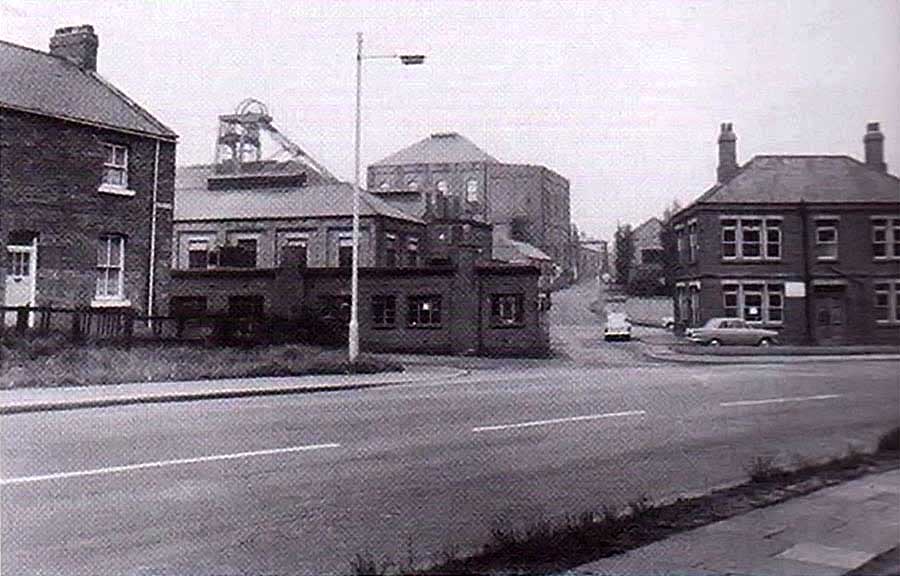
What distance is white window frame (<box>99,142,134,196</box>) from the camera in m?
1.67

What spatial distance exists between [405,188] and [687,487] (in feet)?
3.02

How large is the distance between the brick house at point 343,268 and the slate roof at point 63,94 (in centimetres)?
14

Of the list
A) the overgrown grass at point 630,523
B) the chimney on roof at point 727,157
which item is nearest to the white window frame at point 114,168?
the overgrown grass at point 630,523

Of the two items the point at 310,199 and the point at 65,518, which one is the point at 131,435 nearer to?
the point at 65,518

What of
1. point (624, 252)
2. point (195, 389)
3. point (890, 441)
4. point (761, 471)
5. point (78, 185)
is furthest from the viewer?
point (890, 441)

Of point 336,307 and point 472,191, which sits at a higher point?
point 472,191

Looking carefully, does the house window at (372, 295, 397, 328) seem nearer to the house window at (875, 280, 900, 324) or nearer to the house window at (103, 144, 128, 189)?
the house window at (103, 144, 128, 189)

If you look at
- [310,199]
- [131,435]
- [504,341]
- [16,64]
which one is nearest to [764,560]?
[504,341]

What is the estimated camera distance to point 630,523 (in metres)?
1.99

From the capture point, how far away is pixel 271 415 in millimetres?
1821

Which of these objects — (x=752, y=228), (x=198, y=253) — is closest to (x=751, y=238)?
(x=752, y=228)

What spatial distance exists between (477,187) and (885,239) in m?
0.91

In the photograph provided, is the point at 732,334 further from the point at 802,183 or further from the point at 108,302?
the point at 108,302

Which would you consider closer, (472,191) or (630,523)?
(472,191)
